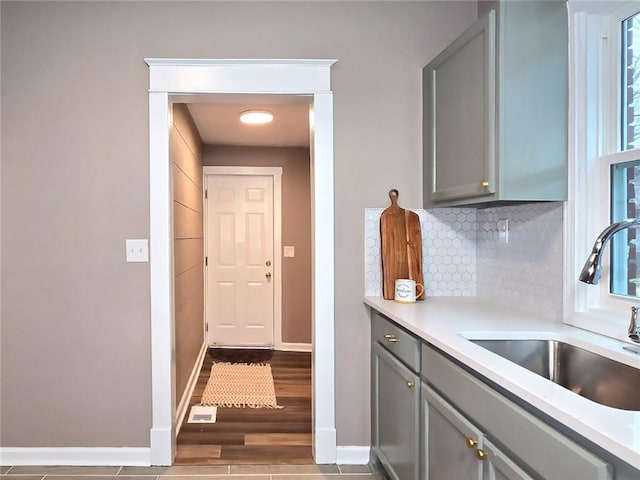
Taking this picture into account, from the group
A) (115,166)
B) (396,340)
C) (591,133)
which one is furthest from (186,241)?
(591,133)

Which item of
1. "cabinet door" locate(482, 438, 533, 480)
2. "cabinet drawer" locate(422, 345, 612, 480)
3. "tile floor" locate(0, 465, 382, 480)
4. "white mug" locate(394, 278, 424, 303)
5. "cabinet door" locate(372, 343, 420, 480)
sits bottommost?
"tile floor" locate(0, 465, 382, 480)

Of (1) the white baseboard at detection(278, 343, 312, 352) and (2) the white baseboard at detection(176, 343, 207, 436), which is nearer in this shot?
(2) the white baseboard at detection(176, 343, 207, 436)

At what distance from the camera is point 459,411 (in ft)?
4.78

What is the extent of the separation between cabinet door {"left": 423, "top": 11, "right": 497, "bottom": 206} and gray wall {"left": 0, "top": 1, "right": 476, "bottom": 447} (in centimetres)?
17

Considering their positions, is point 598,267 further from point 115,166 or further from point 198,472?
point 115,166

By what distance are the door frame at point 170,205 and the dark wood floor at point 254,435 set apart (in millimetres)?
176

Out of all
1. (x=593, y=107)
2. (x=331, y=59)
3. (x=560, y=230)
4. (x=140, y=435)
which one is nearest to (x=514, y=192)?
(x=560, y=230)

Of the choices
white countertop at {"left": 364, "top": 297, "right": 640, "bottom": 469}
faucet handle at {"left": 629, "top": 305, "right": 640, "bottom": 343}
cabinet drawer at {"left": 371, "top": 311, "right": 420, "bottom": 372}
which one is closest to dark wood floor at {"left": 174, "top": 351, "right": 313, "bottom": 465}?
cabinet drawer at {"left": 371, "top": 311, "right": 420, "bottom": 372}

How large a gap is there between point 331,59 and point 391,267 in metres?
1.14

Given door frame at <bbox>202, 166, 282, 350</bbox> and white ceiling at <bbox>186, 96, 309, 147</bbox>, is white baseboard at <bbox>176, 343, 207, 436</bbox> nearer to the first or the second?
door frame at <bbox>202, 166, 282, 350</bbox>

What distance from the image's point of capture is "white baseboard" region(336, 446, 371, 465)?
2531 millimetres

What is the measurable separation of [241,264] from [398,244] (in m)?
3.08

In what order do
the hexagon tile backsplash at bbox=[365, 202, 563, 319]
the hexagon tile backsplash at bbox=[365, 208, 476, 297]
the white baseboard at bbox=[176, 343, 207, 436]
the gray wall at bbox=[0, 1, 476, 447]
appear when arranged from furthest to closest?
the white baseboard at bbox=[176, 343, 207, 436] < the hexagon tile backsplash at bbox=[365, 208, 476, 297] < the gray wall at bbox=[0, 1, 476, 447] < the hexagon tile backsplash at bbox=[365, 202, 563, 319]

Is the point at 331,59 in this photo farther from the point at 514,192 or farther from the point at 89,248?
the point at 89,248
